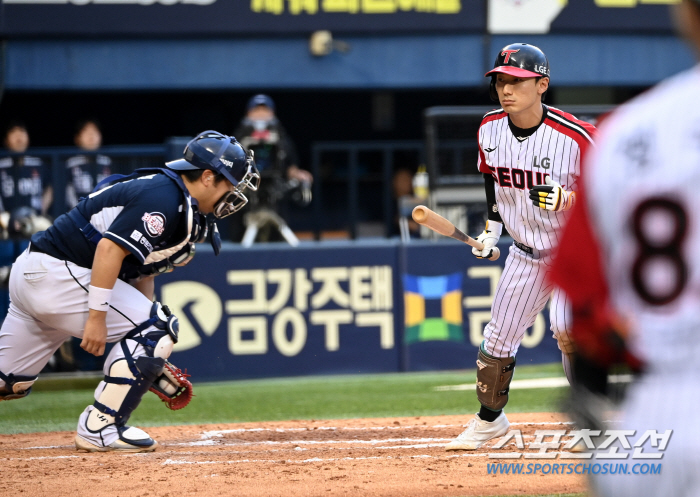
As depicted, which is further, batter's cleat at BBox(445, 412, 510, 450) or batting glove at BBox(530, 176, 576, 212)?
batter's cleat at BBox(445, 412, 510, 450)

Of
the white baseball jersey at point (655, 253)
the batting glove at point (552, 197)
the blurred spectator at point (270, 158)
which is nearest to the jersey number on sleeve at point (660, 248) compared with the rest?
the white baseball jersey at point (655, 253)

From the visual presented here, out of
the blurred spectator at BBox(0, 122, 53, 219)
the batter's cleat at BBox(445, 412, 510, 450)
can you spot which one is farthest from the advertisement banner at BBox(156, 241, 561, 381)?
the batter's cleat at BBox(445, 412, 510, 450)

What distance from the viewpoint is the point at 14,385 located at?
472 cm

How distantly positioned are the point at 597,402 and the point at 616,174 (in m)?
0.48

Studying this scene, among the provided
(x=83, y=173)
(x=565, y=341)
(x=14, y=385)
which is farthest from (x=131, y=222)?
(x=83, y=173)

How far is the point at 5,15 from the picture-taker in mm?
11141

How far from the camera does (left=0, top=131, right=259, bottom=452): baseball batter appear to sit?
4.57 metres

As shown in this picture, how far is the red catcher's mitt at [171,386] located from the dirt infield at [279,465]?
0.88 feet

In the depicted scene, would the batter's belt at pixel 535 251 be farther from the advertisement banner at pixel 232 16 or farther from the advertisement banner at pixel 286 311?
the advertisement banner at pixel 232 16

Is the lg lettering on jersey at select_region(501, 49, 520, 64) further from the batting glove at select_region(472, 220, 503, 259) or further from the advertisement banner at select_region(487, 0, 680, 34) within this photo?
the advertisement banner at select_region(487, 0, 680, 34)

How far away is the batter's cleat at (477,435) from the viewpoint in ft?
15.3

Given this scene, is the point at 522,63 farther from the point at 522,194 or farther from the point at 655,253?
the point at 655,253

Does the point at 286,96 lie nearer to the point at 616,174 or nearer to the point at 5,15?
the point at 5,15

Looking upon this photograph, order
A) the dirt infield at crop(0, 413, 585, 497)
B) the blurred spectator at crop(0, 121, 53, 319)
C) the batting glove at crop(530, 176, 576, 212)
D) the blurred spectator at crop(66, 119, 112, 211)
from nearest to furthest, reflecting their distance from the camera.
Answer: the dirt infield at crop(0, 413, 585, 497)
the batting glove at crop(530, 176, 576, 212)
the blurred spectator at crop(0, 121, 53, 319)
the blurred spectator at crop(66, 119, 112, 211)
